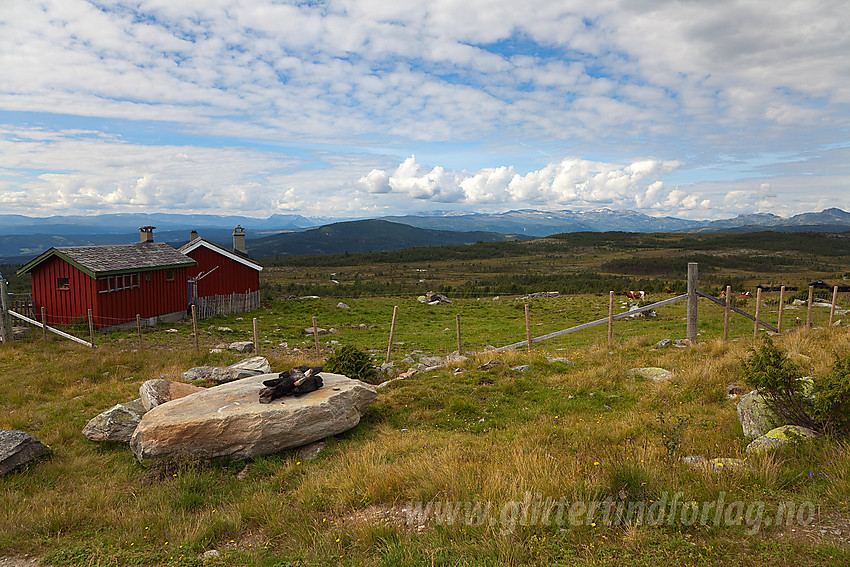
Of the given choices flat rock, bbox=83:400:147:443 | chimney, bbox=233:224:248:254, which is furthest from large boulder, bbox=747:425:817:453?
chimney, bbox=233:224:248:254

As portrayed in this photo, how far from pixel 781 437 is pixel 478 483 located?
369 centimetres

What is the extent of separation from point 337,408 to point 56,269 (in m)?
22.0

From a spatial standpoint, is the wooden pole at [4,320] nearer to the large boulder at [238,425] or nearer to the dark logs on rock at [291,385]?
the large boulder at [238,425]

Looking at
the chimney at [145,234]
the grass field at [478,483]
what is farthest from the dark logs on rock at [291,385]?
the chimney at [145,234]

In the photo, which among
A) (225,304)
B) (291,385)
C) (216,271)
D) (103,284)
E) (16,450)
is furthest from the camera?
(216,271)

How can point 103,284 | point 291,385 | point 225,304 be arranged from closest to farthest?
1. point 291,385
2. point 103,284
3. point 225,304

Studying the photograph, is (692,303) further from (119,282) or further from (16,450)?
(119,282)

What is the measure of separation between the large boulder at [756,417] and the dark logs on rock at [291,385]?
23.5ft

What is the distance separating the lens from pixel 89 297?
21.2 m

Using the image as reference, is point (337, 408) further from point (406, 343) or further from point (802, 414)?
point (406, 343)

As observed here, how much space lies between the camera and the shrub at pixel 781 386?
552 centimetres

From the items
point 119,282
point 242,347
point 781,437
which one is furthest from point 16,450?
point 119,282

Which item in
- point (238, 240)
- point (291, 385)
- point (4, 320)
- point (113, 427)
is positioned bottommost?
point (4, 320)

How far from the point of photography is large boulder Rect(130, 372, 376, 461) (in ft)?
24.0
